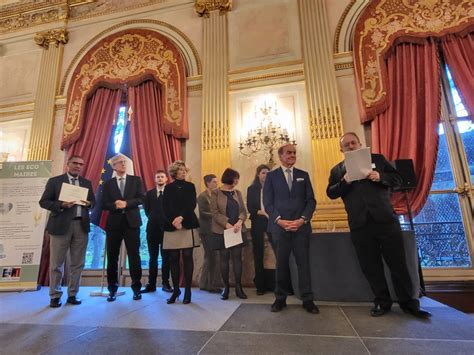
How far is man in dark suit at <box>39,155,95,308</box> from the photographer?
2645mm

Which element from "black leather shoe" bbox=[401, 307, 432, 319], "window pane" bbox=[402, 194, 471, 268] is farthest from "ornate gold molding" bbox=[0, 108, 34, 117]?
"window pane" bbox=[402, 194, 471, 268]

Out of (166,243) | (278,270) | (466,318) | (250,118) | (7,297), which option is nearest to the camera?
(466,318)

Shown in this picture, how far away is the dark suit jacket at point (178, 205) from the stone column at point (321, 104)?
5.65ft

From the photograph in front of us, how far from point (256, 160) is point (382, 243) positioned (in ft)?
7.18

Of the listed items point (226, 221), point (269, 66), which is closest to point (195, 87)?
point (269, 66)

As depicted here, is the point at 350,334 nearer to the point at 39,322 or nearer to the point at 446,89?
the point at 39,322

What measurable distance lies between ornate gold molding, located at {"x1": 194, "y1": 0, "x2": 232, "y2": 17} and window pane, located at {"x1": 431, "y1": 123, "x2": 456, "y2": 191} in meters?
3.72

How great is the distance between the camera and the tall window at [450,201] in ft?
11.3

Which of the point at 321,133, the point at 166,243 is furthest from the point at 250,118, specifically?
the point at 166,243

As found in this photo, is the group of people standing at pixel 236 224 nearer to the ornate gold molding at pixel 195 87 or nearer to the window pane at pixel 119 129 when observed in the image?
Answer: the window pane at pixel 119 129

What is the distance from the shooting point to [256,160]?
13.1 feet

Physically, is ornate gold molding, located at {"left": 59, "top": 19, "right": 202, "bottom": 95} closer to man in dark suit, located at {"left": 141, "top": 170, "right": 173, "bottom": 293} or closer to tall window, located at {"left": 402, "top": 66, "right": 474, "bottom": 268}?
man in dark suit, located at {"left": 141, "top": 170, "right": 173, "bottom": 293}

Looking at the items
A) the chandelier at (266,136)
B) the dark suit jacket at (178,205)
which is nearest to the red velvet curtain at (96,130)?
the chandelier at (266,136)

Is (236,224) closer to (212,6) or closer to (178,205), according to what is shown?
(178,205)
